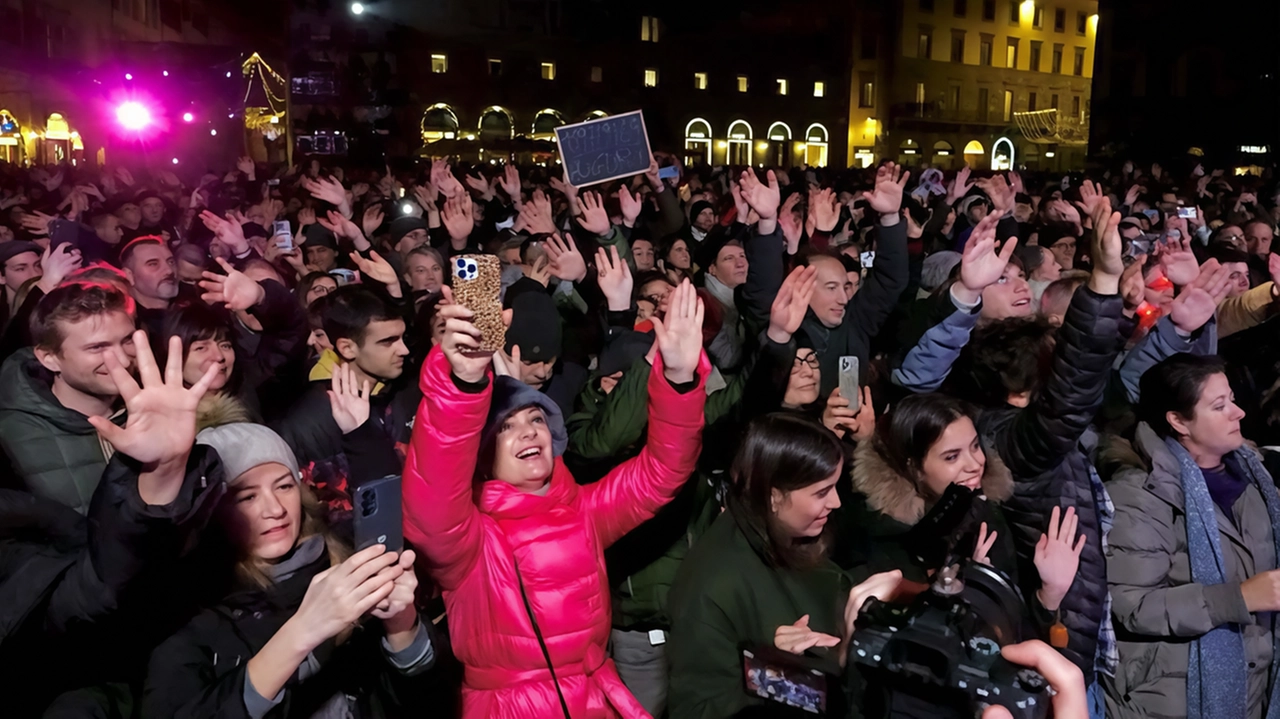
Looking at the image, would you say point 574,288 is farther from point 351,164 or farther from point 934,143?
point 934,143

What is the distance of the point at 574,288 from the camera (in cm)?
640

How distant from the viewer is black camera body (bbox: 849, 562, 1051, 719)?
165 centimetres

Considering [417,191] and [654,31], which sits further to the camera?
[654,31]

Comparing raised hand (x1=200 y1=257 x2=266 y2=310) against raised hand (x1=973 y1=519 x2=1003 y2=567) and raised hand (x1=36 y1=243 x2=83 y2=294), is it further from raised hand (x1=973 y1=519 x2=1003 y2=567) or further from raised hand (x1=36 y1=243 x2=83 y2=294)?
raised hand (x1=973 y1=519 x2=1003 y2=567)

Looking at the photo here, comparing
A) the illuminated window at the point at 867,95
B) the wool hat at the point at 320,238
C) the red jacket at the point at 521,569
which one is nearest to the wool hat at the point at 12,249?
the wool hat at the point at 320,238

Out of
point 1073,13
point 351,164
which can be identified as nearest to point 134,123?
point 351,164

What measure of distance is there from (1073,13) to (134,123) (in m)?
58.3

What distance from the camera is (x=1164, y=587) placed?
3.35 m

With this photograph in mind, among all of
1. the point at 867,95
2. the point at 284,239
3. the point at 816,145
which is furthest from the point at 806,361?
the point at 867,95

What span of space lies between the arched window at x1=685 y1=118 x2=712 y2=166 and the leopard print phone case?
5388 centimetres

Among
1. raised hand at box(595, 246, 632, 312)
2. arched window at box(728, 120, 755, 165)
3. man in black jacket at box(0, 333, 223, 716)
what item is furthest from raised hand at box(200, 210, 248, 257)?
arched window at box(728, 120, 755, 165)

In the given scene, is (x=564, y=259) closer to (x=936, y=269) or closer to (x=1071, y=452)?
(x=936, y=269)

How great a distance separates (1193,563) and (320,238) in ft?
23.1

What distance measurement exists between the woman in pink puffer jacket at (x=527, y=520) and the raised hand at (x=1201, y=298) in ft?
7.79
